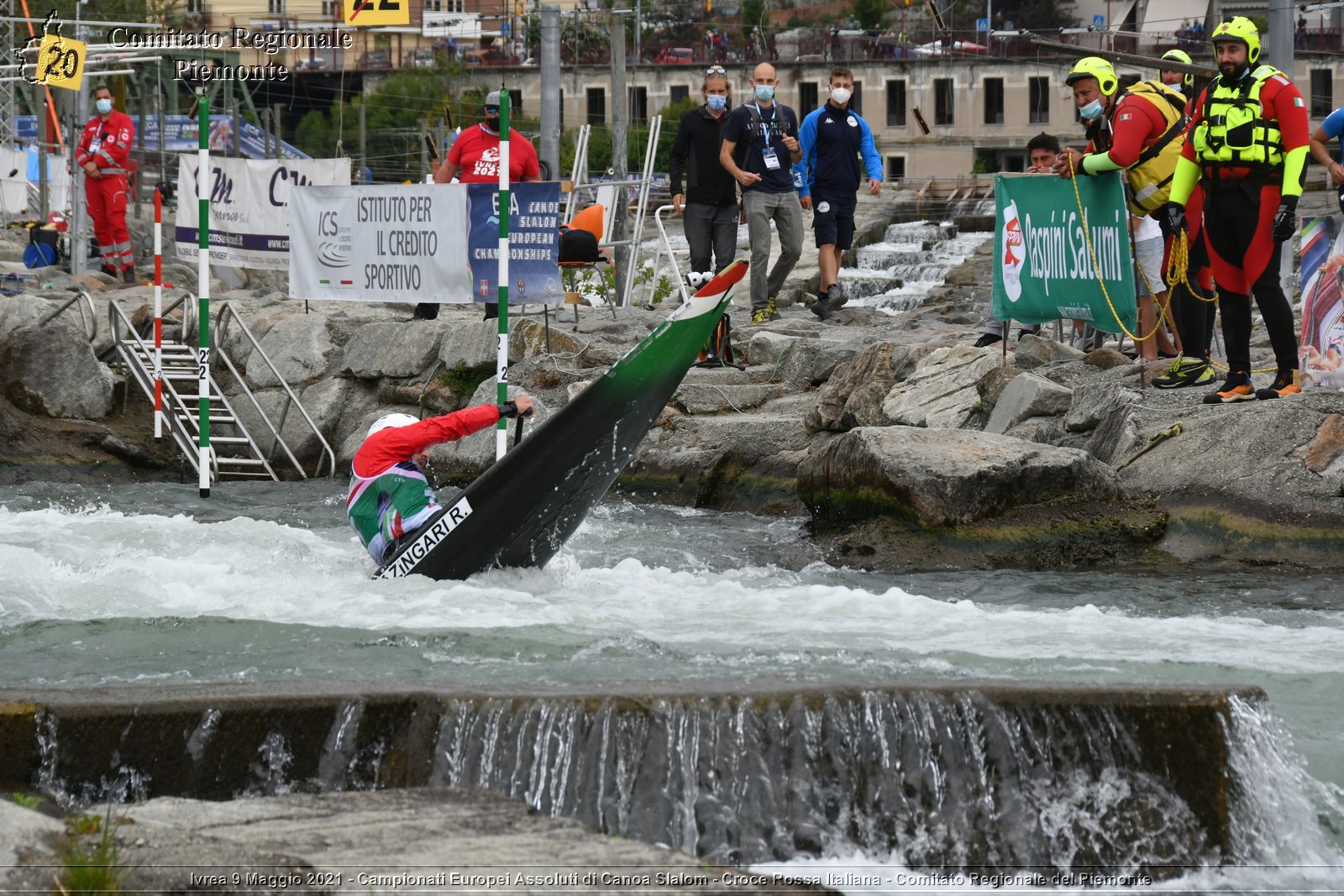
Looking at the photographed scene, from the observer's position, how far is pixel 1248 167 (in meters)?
8.83

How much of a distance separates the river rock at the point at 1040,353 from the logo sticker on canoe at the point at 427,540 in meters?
5.26

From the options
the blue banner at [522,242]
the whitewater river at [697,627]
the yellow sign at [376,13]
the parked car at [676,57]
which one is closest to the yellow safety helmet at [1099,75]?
the whitewater river at [697,627]

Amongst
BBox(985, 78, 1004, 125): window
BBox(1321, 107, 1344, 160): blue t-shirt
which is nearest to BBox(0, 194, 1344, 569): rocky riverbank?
BBox(1321, 107, 1344, 160): blue t-shirt

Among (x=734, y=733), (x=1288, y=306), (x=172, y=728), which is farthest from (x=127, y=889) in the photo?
(x=1288, y=306)

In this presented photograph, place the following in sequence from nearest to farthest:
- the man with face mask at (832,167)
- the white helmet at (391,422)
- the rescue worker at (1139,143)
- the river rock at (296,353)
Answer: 1. the white helmet at (391,422)
2. the rescue worker at (1139,143)
3. the man with face mask at (832,167)
4. the river rock at (296,353)

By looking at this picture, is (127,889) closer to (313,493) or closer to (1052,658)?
(1052,658)

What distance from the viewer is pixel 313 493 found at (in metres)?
12.9

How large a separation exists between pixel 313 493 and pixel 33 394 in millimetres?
3066

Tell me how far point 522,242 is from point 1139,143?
15.9 ft

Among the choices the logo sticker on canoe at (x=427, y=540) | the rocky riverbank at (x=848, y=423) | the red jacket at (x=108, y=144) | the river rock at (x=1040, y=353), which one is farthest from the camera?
the red jacket at (x=108, y=144)

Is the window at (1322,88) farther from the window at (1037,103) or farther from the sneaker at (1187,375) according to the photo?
the sneaker at (1187,375)

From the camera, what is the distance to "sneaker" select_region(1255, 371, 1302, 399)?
9156mm

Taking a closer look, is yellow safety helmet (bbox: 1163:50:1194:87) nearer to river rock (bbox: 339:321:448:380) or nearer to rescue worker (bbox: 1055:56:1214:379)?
rescue worker (bbox: 1055:56:1214:379)

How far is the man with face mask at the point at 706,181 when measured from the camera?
13.2 metres
